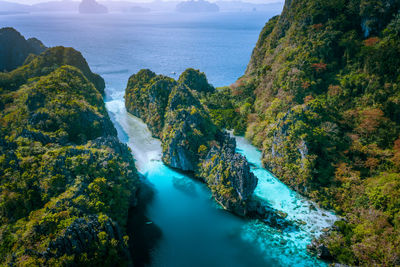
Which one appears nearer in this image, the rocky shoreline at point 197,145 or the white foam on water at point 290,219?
the white foam on water at point 290,219

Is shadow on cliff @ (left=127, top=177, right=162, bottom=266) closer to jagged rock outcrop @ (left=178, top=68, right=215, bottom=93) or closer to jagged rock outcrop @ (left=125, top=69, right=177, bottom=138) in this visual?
jagged rock outcrop @ (left=125, top=69, right=177, bottom=138)

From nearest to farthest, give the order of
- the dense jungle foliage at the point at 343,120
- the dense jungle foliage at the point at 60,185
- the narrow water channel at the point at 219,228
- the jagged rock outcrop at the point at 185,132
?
the dense jungle foliage at the point at 60,185
the dense jungle foliage at the point at 343,120
the narrow water channel at the point at 219,228
the jagged rock outcrop at the point at 185,132

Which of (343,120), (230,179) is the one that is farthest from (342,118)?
(230,179)

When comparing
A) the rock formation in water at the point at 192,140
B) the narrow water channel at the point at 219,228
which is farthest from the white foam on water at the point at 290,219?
the rock formation in water at the point at 192,140

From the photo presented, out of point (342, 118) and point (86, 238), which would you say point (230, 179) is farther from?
point (342, 118)

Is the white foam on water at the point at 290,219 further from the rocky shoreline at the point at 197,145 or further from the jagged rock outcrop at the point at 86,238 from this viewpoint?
the jagged rock outcrop at the point at 86,238

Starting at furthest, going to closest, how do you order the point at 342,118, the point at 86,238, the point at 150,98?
1. the point at 150,98
2. the point at 342,118
3. the point at 86,238
